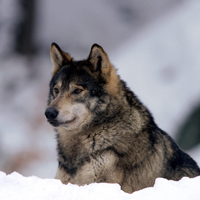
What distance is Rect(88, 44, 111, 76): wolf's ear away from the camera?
534cm

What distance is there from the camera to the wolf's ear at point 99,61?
17.5ft

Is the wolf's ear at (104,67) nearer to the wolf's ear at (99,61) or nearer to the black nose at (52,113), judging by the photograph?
the wolf's ear at (99,61)

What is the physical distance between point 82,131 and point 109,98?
1.85 ft

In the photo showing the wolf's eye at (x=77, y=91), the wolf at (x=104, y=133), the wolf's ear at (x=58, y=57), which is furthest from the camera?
the wolf's ear at (x=58, y=57)

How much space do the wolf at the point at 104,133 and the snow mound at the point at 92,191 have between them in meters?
1.41

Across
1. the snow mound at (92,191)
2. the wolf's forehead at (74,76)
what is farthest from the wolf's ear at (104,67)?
the snow mound at (92,191)

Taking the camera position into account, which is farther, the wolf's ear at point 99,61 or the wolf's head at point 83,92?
the wolf's ear at point 99,61

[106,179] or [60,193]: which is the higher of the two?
[106,179]

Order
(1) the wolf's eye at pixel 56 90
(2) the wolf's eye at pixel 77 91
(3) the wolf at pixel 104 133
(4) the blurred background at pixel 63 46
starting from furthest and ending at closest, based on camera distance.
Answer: (4) the blurred background at pixel 63 46 < (1) the wolf's eye at pixel 56 90 < (2) the wolf's eye at pixel 77 91 < (3) the wolf at pixel 104 133

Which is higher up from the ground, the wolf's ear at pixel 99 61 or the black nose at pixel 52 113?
the wolf's ear at pixel 99 61

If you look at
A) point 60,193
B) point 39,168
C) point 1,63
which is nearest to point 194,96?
point 39,168

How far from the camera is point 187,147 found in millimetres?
12062

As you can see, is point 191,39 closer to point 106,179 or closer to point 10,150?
point 10,150

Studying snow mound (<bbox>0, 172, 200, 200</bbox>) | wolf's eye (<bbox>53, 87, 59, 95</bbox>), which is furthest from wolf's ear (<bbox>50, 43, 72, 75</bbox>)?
snow mound (<bbox>0, 172, 200, 200</bbox>)
